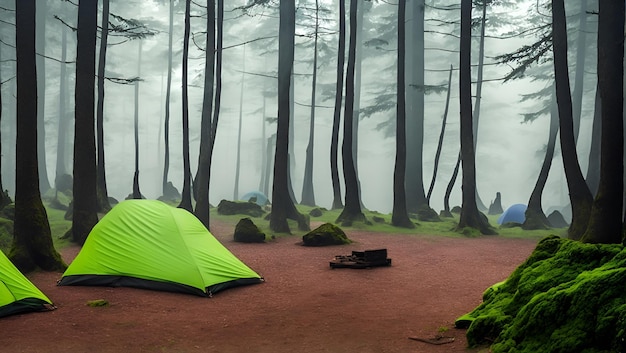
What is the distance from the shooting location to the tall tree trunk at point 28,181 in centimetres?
1055

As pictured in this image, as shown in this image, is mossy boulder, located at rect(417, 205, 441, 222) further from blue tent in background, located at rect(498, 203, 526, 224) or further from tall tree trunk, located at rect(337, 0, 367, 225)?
tall tree trunk, located at rect(337, 0, 367, 225)

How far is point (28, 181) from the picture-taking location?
10.8m

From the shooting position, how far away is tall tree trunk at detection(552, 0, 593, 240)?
1477cm

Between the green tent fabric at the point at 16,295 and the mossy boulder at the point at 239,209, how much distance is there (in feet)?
57.3

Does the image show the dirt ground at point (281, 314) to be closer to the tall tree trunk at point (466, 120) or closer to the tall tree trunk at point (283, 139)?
the tall tree trunk at point (283, 139)

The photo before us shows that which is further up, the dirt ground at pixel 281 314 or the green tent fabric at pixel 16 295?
the green tent fabric at pixel 16 295

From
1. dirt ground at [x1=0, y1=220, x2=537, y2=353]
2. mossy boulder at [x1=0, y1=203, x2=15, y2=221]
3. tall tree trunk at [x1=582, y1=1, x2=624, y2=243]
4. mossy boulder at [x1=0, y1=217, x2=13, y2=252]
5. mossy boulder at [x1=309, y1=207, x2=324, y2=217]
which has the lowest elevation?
dirt ground at [x1=0, y1=220, x2=537, y2=353]

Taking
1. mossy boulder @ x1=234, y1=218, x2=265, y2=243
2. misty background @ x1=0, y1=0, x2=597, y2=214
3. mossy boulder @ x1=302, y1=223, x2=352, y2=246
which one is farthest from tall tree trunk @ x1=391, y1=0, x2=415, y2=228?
misty background @ x1=0, y1=0, x2=597, y2=214

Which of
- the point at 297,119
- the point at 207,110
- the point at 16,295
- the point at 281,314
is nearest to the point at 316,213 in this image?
the point at 207,110

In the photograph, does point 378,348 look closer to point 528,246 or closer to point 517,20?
point 528,246

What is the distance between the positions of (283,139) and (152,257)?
1095cm

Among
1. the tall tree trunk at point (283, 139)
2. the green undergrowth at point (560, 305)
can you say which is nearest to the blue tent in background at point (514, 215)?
the tall tree trunk at point (283, 139)

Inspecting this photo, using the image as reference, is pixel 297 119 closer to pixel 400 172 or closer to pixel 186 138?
pixel 186 138

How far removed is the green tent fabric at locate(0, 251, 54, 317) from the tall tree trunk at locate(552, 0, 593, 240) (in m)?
12.9
